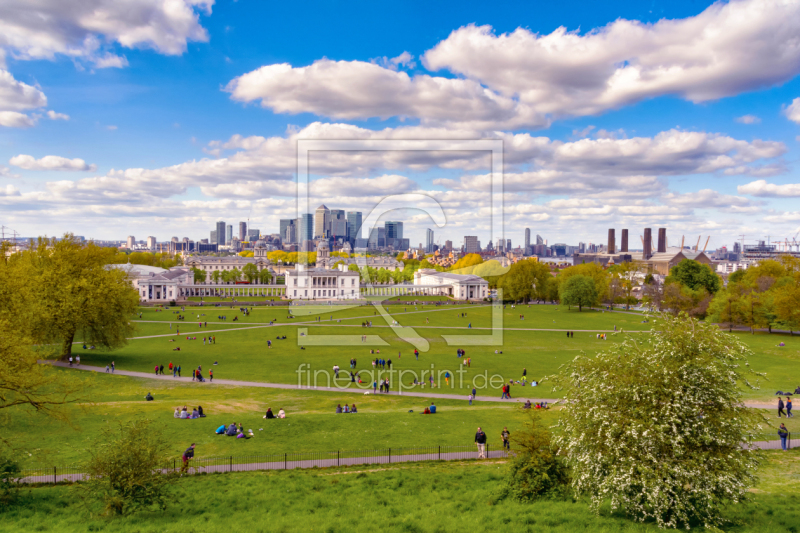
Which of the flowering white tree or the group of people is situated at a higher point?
the flowering white tree

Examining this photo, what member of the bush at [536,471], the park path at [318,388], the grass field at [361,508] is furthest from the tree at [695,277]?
the bush at [536,471]

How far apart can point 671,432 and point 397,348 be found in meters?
35.0

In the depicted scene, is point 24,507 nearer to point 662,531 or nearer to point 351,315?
point 662,531

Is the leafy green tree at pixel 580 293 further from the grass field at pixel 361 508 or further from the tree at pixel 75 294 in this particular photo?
the grass field at pixel 361 508

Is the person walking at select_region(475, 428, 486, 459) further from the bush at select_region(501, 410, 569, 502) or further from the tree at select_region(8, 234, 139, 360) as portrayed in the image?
the tree at select_region(8, 234, 139, 360)

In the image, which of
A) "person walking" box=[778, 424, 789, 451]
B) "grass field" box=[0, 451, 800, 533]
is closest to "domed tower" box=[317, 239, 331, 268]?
"grass field" box=[0, 451, 800, 533]

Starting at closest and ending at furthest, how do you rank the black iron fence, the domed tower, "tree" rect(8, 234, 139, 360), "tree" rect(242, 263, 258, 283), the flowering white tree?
the flowering white tree, the black iron fence, "tree" rect(8, 234, 139, 360), the domed tower, "tree" rect(242, 263, 258, 283)

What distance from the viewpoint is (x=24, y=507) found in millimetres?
12656

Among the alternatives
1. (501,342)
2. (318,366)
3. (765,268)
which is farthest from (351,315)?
(765,268)

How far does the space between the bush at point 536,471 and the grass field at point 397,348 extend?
15.7 meters

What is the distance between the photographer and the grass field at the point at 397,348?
34.2 metres

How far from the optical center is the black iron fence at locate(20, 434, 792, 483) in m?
16.6

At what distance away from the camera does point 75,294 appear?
35531mm

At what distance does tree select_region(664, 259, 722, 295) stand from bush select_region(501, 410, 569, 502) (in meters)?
71.7
